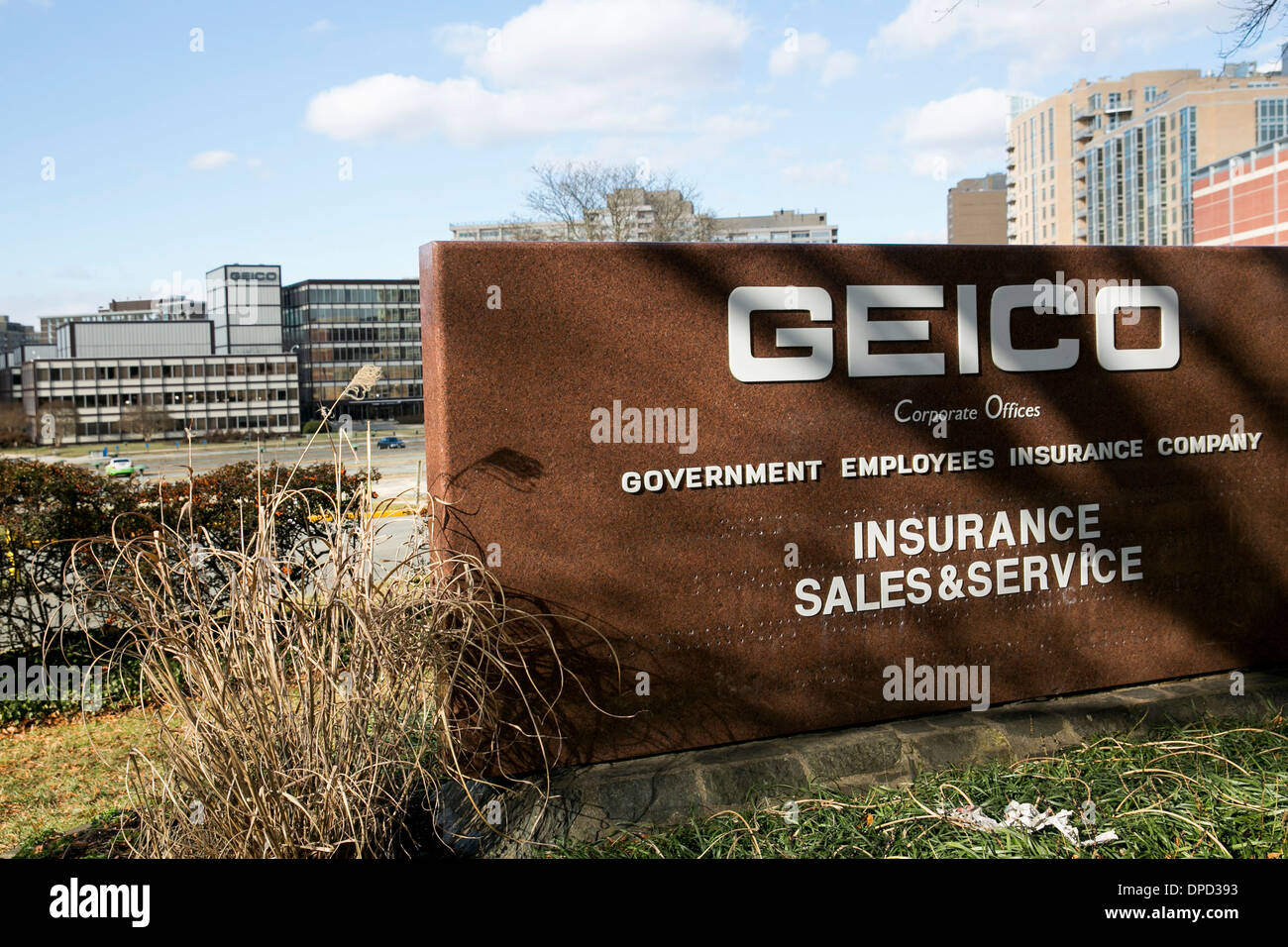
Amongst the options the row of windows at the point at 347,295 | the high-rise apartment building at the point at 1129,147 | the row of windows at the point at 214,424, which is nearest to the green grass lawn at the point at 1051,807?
the high-rise apartment building at the point at 1129,147

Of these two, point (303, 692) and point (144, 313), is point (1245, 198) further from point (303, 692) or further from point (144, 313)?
point (144, 313)

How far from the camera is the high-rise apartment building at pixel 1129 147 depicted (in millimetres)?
78000

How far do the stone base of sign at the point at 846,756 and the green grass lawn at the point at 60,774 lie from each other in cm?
169

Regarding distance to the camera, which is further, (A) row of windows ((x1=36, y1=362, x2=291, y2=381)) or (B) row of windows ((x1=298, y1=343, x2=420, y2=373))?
(B) row of windows ((x1=298, y1=343, x2=420, y2=373))

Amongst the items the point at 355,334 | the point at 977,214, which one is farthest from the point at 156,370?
the point at 977,214

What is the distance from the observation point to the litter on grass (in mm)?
3719

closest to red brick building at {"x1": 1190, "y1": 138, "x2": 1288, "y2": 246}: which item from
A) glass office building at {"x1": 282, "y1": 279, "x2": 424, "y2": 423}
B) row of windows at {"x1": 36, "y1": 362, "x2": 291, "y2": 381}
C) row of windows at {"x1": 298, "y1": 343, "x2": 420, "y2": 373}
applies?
row of windows at {"x1": 36, "y1": 362, "x2": 291, "y2": 381}

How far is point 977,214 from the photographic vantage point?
459 ft

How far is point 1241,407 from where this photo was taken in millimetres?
5613

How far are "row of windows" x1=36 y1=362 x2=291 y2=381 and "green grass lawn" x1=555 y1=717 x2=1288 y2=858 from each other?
96.6 m

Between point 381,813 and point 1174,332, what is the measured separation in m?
4.47

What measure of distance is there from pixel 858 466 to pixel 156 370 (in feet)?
319

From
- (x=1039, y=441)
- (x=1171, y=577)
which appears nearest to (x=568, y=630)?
(x=1039, y=441)

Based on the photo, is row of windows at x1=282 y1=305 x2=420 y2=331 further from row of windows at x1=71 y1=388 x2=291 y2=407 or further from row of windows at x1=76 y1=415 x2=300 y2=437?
row of windows at x1=71 y1=388 x2=291 y2=407
